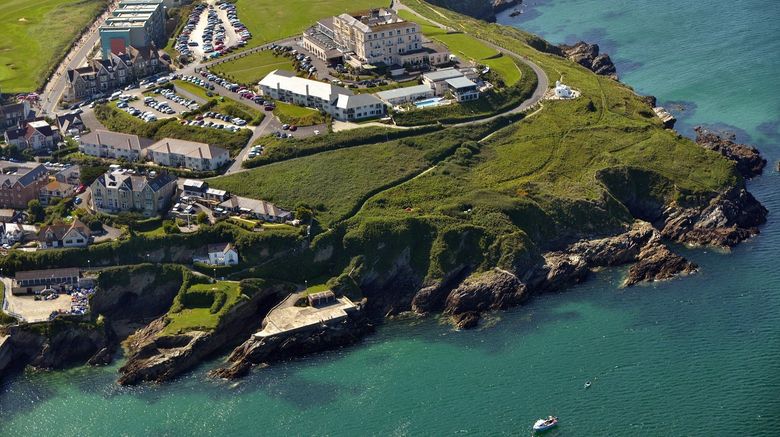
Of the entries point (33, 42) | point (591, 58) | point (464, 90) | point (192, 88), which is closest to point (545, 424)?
point (464, 90)

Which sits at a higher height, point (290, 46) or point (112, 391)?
point (290, 46)

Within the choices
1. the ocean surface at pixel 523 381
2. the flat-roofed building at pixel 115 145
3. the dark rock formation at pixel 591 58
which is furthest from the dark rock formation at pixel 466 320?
the dark rock formation at pixel 591 58

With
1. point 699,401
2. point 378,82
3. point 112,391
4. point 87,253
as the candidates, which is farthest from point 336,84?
point 699,401

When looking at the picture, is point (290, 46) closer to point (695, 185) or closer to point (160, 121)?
point (160, 121)

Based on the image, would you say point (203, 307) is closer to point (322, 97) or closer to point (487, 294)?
point (487, 294)

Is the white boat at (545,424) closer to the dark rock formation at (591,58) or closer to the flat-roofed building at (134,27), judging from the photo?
the dark rock formation at (591,58)

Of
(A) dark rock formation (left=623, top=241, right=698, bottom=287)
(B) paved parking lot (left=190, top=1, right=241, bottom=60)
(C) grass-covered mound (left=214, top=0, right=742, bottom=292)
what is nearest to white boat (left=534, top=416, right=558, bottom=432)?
(C) grass-covered mound (left=214, top=0, right=742, bottom=292)

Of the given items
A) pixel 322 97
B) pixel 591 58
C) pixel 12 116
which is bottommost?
pixel 591 58
